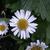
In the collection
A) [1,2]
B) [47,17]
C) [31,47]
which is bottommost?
[31,47]

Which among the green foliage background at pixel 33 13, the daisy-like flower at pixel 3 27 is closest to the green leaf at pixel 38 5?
the green foliage background at pixel 33 13

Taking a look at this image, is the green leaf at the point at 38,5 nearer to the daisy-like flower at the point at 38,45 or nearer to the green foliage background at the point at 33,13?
the green foliage background at the point at 33,13

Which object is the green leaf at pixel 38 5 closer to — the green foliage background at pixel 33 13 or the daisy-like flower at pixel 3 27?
the green foliage background at pixel 33 13

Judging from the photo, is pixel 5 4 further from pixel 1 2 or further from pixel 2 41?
Result: pixel 2 41

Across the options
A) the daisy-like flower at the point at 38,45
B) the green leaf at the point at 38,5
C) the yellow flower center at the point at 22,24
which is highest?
the green leaf at the point at 38,5

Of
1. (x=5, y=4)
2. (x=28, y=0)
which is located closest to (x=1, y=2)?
(x=5, y=4)

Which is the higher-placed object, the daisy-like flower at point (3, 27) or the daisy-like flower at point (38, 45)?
the daisy-like flower at point (3, 27)
